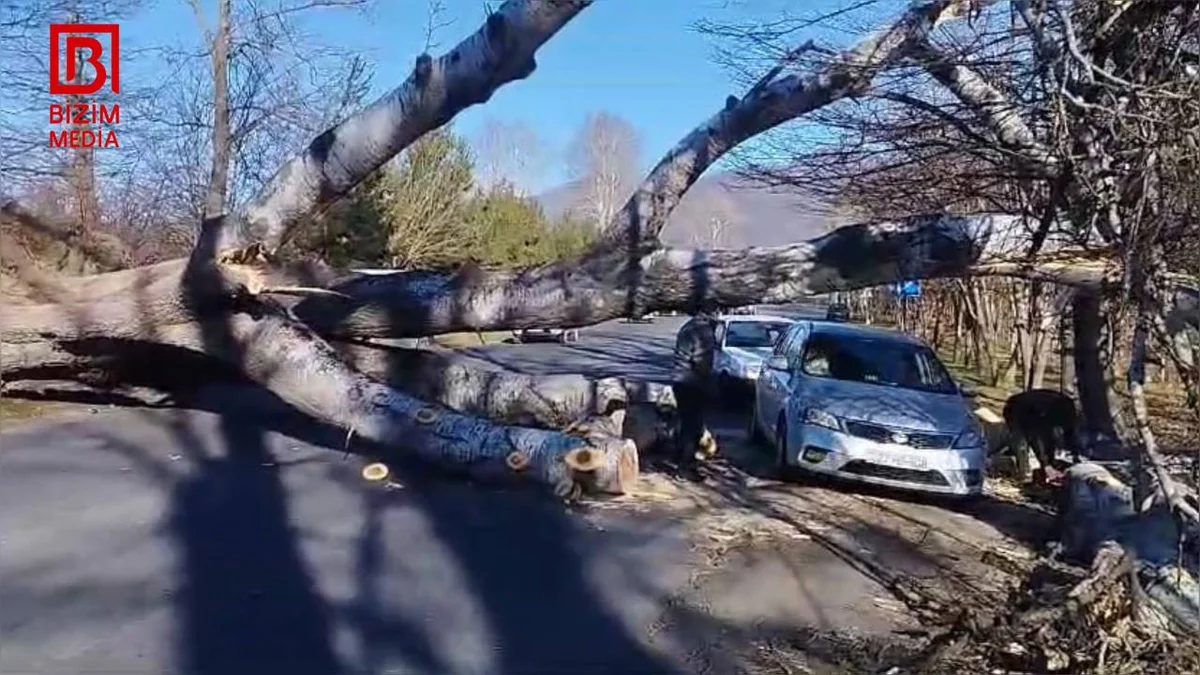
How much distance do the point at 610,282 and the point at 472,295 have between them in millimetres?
1621

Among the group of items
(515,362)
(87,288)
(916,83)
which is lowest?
(515,362)

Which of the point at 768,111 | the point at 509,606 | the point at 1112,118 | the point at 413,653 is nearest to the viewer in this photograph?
the point at 1112,118

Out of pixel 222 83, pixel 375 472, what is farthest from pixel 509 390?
pixel 222 83

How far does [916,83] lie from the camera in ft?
24.6

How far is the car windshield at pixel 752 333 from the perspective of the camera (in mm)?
19062

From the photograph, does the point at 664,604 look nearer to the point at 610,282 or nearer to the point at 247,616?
the point at 247,616

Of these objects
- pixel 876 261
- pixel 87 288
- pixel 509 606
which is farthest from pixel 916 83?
pixel 87 288

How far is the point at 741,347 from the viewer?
61.9 ft

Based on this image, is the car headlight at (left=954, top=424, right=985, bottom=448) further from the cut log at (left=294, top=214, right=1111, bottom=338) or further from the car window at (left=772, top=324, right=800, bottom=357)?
the car window at (left=772, top=324, right=800, bottom=357)

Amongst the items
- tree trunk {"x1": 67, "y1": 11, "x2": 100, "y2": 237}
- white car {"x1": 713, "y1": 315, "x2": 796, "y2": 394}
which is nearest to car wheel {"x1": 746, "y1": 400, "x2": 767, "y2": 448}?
white car {"x1": 713, "y1": 315, "x2": 796, "y2": 394}

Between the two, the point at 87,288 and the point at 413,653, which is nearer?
the point at 413,653

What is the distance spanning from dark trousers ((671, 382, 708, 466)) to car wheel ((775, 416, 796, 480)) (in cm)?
99

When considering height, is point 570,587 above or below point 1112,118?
below

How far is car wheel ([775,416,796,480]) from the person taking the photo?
38.2 ft
